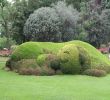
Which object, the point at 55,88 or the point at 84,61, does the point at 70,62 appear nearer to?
the point at 84,61

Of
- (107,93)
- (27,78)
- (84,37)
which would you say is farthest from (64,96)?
(84,37)

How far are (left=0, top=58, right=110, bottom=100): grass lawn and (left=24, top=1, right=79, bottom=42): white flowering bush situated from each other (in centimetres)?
1670

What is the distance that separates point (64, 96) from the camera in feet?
38.7

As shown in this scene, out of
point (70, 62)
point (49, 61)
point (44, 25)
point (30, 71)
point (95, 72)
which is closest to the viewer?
point (95, 72)

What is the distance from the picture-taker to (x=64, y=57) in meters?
18.1

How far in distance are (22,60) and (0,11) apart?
16.5m

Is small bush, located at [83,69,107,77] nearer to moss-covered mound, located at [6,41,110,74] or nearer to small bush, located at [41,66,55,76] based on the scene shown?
moss-covered mound, located at [6,41,110,74]

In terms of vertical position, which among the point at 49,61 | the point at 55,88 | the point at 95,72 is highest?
the point at 55,88

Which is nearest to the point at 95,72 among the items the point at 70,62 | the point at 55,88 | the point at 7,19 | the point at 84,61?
the point at 84,61

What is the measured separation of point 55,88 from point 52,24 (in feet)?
65.8

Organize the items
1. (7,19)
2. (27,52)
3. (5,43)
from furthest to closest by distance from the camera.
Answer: (5,43), (7,19), (27,52)

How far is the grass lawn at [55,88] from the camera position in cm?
1176

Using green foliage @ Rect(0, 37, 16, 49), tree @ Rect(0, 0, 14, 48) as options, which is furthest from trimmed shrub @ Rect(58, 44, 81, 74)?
green foliage @ Rect(0, 37, 16, 49)

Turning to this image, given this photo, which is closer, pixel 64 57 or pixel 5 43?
pixel 64 57
